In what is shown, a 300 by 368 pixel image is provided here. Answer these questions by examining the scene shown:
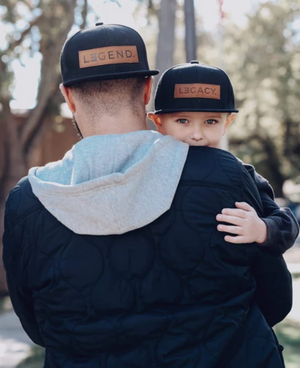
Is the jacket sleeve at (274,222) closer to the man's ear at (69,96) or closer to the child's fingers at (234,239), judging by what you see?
the child's fingers at (234,239)

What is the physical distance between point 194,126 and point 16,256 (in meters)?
0.80

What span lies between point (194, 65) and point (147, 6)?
8.70m

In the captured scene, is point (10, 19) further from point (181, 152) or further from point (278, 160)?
point (278, 160)

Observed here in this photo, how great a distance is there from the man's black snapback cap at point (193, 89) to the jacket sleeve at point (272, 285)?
1.82ft

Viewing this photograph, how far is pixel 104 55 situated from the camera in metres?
1.85

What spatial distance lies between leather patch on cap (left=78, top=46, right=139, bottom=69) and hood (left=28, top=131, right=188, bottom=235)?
21 cm

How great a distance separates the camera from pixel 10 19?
34.2 ft

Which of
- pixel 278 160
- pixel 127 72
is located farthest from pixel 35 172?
pixel 278 160

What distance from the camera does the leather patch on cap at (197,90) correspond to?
2.12m

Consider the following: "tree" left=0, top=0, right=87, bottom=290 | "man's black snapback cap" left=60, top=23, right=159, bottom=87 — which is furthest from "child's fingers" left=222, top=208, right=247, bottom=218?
"tree" left=0, top=0, right=87, bottom=290

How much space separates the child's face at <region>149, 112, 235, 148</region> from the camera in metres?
2.31

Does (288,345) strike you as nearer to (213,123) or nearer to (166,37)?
(166,37)

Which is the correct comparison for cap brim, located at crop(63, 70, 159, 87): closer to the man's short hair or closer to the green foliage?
the man's short hair

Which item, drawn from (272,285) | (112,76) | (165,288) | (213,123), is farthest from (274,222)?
(112,76)
